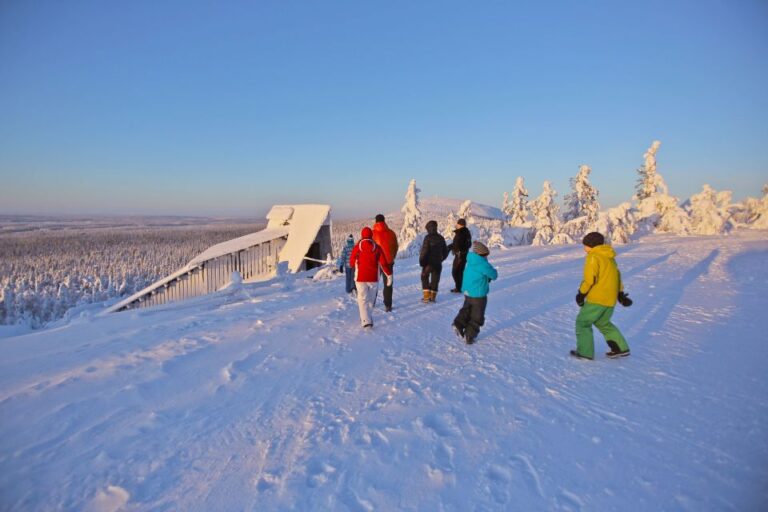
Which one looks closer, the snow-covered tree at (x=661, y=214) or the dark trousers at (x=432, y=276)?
the dark trousers at (x=432, y=276)

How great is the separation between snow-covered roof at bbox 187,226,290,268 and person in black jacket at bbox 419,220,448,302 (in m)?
8.10

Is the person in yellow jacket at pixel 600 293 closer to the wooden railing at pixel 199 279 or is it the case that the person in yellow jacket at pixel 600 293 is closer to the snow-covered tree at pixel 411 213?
the wooden railing at pixel 199 279

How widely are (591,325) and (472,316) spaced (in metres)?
1.73

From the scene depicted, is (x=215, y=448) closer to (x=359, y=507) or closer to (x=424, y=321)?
(x=359, y=507)

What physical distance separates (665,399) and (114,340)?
8056 millimetres

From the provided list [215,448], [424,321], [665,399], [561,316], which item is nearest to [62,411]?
[215,448]

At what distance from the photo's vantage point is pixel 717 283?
32.6ft

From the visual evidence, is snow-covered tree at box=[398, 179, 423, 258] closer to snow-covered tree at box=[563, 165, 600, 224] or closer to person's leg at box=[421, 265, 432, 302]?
snow-covered tree at box=[563, 165, 600, 224]

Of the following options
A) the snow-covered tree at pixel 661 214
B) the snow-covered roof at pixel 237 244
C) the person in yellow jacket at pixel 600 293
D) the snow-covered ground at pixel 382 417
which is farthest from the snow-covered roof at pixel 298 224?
the snow-covered tree at pixel 661 214

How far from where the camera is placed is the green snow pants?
4.71 meters

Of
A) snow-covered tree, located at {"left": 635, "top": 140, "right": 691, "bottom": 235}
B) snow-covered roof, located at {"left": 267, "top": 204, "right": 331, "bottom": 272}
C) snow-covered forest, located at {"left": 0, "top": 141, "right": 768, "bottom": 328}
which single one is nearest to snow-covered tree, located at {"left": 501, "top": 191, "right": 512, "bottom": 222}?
snow-covered forest, located at {"left": 0, "top": 141, "right": 768, "bottom": 328}

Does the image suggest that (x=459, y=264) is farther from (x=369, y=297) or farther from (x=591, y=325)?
(x=591, y=325)

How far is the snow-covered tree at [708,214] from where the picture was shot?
25.7 m

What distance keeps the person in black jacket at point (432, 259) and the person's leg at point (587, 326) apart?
12.6ft
